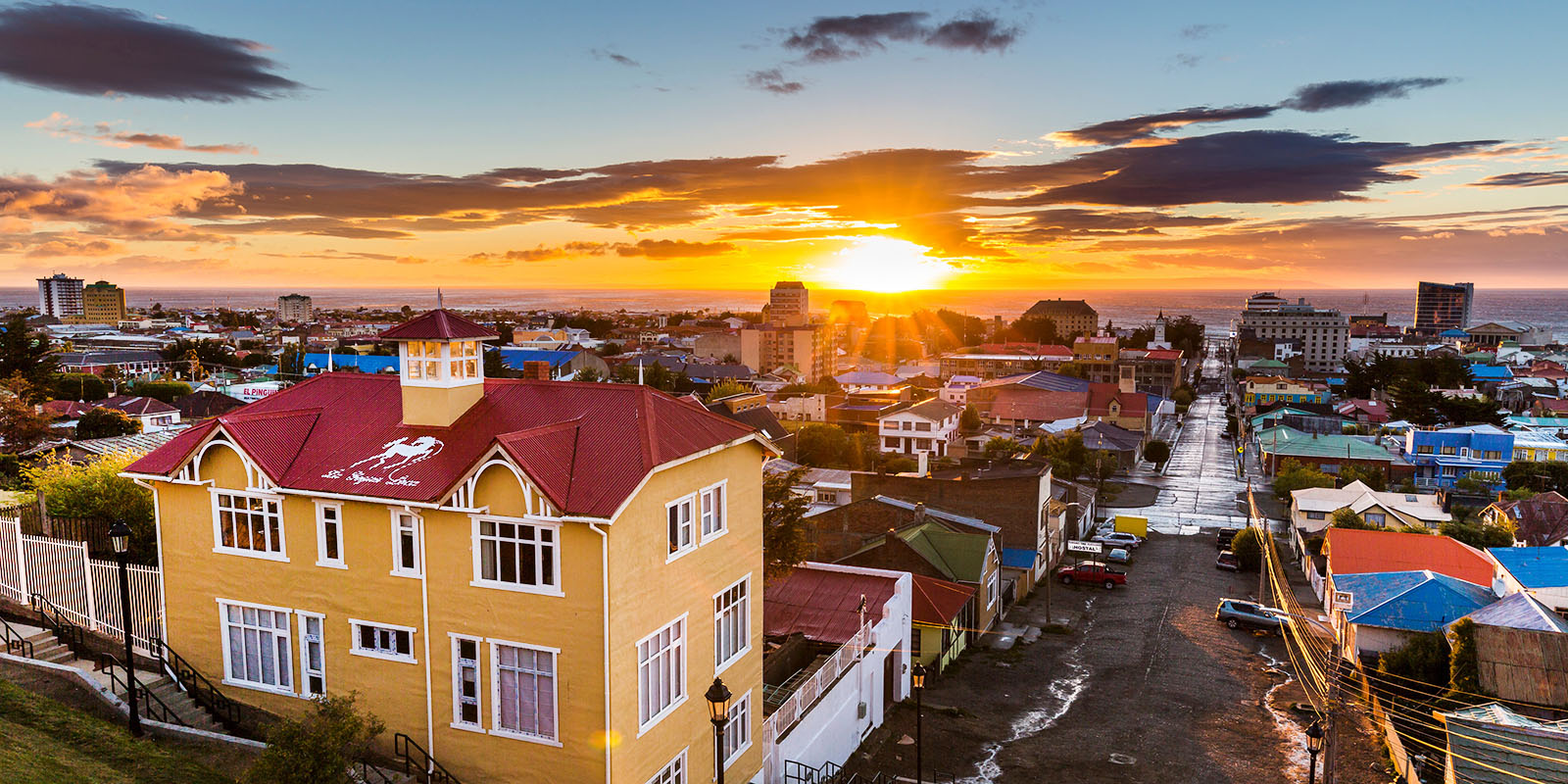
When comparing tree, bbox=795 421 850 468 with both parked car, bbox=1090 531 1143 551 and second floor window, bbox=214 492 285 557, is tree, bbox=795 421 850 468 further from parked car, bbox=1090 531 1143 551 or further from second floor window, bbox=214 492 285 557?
second floor window, bbox=214 492 285 557

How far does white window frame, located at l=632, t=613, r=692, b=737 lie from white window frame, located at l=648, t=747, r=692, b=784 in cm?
111

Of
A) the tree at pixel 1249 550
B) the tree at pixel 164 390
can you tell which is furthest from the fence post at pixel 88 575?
the tree at pixel 164 390

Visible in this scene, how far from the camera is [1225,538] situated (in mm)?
58938

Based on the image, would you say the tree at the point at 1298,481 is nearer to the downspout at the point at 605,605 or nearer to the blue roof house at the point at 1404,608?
the blue roof house at the point at 1404,608

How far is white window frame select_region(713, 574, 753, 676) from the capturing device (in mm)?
19797

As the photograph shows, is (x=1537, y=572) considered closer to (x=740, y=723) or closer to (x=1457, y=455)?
(x=740, y=723)

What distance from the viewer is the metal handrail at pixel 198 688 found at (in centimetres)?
1892

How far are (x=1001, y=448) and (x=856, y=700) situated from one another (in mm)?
64444

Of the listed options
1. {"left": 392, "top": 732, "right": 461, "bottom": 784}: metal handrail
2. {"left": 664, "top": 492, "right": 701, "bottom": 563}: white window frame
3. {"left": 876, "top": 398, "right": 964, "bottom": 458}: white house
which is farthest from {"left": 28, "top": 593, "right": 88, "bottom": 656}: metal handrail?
{"left": 876, "top": 398, "right": 964, "bottom": 458}: white house

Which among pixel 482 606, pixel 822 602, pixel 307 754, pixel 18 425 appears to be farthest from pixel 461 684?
pixel 18 425

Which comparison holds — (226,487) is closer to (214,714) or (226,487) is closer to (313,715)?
(214,714)

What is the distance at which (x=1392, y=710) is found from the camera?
98.2 ft

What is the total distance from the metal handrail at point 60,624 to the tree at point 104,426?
133 ft

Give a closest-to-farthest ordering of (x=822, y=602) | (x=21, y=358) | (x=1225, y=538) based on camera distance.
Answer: (x=822, y=602), (x=1225, y=538), (x=21, y=358)
